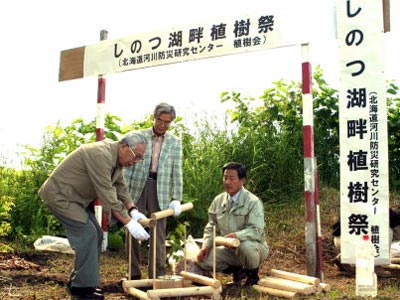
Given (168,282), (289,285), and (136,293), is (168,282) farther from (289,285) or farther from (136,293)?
(289,285)

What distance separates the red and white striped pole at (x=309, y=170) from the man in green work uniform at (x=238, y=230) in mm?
582

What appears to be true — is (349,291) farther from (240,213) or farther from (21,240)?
(21,240)

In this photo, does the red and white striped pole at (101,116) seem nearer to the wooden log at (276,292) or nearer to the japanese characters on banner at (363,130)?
the wooden log at (276,292)

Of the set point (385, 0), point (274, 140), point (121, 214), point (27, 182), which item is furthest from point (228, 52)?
point (27, 182)

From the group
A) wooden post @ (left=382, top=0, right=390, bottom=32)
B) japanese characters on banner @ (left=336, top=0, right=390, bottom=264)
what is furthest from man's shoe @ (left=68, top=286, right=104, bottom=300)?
wooden post @ (left=382, top=0, right=390, bottom=32)

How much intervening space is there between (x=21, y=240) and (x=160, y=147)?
3439mm

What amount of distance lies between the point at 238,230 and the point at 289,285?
675 mm

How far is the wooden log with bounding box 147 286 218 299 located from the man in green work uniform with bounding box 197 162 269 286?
530mm

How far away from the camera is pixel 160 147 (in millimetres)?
5582

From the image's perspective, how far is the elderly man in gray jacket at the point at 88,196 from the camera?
4.64 meters

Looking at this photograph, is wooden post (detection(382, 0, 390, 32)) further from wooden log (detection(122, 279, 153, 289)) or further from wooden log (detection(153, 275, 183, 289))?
wooden log (detection(122, 279, 153, 289))

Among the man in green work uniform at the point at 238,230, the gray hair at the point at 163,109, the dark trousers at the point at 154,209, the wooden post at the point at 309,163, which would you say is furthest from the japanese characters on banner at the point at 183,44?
the dark trousers at the point at 154,209

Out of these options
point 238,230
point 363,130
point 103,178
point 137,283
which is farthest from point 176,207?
point 363,130

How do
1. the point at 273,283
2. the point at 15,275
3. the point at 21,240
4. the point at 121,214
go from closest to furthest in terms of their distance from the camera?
1. the point at 121,214
2. the point at 273,283
3. the point at 15,275
4. the point at 21,240
